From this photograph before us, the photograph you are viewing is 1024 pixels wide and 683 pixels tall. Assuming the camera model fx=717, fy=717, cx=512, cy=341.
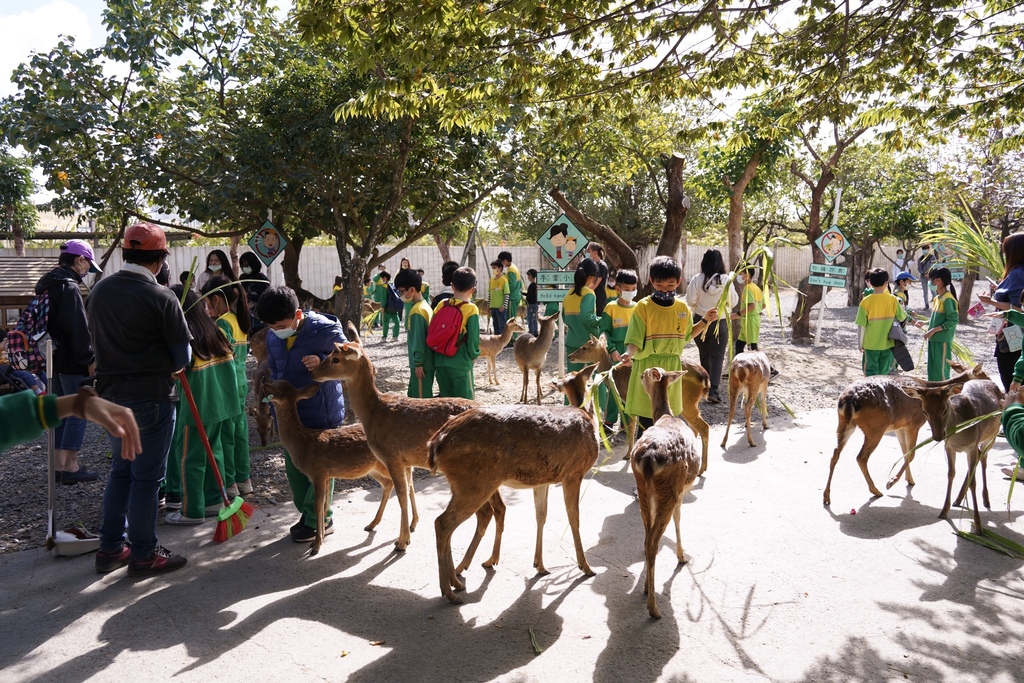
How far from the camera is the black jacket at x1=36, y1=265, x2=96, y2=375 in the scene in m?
5.93

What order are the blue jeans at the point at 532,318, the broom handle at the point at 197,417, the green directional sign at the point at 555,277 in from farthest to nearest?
1. the blue jeans at the point at 532,318
2. the green directional sign at the point at 555,277
3. the broom handle at the point at 197,417

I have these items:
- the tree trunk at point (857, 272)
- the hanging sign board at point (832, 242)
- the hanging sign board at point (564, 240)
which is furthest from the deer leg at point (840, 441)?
the tree trunk at point (857, 272)

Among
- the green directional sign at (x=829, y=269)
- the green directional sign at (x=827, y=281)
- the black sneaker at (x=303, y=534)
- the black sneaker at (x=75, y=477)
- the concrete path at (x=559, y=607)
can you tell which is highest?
the green directional sign at (x=829, y=269)

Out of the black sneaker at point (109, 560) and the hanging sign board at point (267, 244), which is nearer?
the black sneaker at point (109, 560)

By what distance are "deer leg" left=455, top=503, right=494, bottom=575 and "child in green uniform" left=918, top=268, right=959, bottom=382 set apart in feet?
20.5

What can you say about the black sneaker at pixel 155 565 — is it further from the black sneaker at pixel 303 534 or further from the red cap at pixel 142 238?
the red cap at pixel 142 238

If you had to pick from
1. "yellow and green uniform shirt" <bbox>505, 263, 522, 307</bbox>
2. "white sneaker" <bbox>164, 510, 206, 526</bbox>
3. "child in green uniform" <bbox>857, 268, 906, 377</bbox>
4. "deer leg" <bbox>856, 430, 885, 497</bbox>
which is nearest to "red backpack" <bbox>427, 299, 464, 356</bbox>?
"white sneaker" <bbox>164, 510, 206, 526</bbox>

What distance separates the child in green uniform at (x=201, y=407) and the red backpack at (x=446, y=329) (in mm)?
1819

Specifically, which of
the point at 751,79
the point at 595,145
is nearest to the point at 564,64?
the point at 751,79

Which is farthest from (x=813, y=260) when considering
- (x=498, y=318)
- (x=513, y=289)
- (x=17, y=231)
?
(x=17, y=231)

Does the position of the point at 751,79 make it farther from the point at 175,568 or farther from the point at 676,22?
the point at 175,568

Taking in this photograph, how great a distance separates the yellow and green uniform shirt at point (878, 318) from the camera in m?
8.38

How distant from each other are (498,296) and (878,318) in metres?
8.54

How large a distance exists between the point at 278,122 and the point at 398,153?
5.38ft
